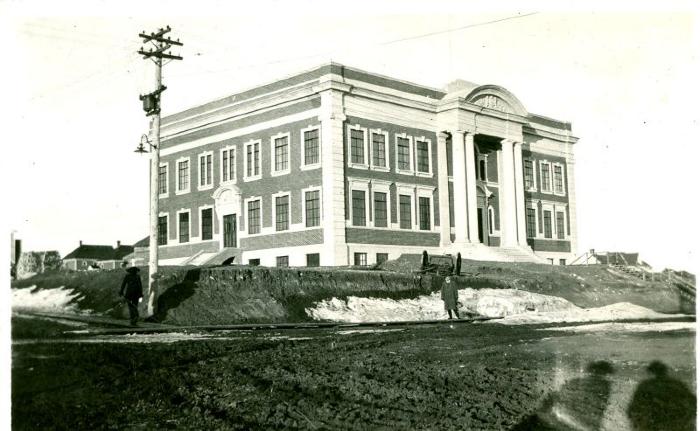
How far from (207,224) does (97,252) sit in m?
54.7

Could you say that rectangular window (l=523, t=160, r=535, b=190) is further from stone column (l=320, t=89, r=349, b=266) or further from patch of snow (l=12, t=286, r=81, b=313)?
patch of snow (l=12, t=286, r=81, b=313)

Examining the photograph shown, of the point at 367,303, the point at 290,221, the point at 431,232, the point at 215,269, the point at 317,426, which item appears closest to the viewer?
the point at 317,426

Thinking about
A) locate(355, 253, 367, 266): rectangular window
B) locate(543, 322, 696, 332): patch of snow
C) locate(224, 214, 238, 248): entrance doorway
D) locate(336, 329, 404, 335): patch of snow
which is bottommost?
locate(543, 322, 696, 332): patch of snow

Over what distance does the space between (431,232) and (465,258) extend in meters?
2.85

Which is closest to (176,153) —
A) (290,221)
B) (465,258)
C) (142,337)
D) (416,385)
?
(290,221)

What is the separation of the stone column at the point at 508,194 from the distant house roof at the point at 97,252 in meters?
59.7

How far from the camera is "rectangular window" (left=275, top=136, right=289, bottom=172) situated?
119ft

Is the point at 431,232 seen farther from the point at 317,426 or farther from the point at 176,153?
the point at 317,426

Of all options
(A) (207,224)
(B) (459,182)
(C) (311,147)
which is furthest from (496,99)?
(A) (207,224)

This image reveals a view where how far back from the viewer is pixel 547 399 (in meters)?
9.59

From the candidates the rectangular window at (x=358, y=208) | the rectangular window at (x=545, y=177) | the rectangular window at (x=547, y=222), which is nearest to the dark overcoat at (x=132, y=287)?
the rectangular window at (x=358, y=208)

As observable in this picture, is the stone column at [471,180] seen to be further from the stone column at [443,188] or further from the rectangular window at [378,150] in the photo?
the rectangular window at [378,150]

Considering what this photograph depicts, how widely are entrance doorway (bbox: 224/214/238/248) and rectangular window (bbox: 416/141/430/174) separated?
11001 mm

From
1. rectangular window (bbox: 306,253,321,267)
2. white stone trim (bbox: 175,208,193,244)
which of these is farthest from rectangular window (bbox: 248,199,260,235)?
white stone trim (bbox: 175,208,193,244)
